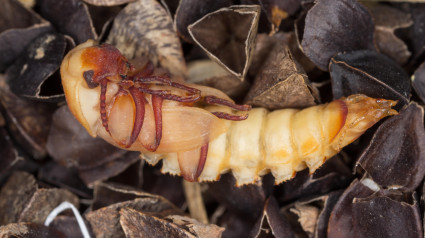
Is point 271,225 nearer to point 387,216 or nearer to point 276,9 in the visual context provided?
point 387,216

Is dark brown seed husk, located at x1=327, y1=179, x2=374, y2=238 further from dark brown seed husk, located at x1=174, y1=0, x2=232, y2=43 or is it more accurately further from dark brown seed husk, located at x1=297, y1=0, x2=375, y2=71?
dark brown seed husk, located at x1=174, y1=0, x2=232, y2=43

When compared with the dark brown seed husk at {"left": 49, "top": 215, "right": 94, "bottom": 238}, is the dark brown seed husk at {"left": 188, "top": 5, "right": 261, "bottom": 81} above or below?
above

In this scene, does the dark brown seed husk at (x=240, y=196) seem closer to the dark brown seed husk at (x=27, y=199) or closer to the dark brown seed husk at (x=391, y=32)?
the dark brown seed husk at (x=27, y=199)

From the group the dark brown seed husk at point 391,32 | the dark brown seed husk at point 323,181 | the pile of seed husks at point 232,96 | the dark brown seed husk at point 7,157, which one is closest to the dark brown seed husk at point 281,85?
the pile of seed husks at point 232,96

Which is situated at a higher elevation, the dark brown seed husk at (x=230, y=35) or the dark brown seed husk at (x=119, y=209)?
the dark brown seed husk at (x=230, y=35)

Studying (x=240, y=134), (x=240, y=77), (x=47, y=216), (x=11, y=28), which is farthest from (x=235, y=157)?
(x=11, y=28)

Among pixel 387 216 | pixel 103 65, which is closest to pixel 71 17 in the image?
pixel 103 65

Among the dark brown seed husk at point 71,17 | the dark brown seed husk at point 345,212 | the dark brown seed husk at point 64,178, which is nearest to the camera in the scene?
the dark brown seed husk at point 345,212

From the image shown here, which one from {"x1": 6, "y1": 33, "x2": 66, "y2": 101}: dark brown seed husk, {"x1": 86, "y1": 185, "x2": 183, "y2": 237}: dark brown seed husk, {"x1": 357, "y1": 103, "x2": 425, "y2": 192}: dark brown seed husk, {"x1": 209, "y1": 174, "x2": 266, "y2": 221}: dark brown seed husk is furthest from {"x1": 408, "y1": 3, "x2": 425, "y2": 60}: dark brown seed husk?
{"x1": 6, "y1": 33, "x2": 66, "y2": 101}: dark brown seed husk
